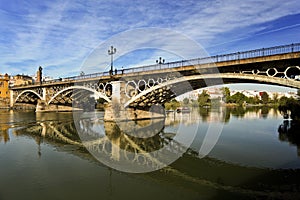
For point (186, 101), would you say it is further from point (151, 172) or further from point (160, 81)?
point (151, 172)

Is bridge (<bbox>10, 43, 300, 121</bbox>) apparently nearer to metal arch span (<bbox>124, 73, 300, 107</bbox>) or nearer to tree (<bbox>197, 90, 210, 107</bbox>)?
metal arch span (<bbox>124, 73, 300, 107</bbox>)

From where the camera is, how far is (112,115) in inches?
1238

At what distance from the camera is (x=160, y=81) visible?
2834 cm

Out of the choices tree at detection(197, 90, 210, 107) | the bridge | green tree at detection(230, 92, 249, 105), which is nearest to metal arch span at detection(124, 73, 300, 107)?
the bridge

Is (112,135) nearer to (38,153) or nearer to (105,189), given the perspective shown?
(38,153)

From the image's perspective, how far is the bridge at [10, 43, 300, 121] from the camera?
17.5 metres

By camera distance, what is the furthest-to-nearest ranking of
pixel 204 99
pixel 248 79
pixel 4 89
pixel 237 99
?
1. pixel 237 99
2. pixel 204 99
3. pixel 4 89
4. pixel 248 79

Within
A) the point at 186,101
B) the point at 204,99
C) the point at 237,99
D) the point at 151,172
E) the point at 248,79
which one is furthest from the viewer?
the point at 237,99

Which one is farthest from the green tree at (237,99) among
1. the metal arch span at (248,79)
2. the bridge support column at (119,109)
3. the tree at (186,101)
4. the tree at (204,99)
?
the metal arch span at (248,79)

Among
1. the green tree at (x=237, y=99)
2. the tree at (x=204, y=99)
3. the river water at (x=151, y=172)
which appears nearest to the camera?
the river water at (x=151, y=172)

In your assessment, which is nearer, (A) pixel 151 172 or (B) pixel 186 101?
(A) pixel 151 172

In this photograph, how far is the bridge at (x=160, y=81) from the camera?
17484 mm

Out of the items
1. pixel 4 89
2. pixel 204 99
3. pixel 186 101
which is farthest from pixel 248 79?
pixel 186 101

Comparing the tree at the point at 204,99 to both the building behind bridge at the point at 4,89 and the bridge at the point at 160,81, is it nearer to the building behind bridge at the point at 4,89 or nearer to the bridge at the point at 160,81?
the bridge at the point at 160,81
